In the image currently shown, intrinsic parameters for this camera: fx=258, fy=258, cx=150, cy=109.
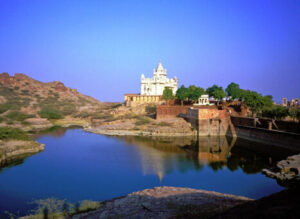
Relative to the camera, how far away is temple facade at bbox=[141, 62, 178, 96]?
3147 inches

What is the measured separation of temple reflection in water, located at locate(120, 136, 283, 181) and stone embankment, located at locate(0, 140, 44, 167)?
1311cm

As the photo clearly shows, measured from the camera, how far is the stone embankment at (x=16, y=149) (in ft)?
89.9

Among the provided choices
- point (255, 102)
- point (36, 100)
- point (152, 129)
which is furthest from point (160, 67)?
point (36, 100)

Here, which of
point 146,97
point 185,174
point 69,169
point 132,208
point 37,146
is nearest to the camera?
point 132,208

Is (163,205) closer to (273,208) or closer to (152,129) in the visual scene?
(273,208)

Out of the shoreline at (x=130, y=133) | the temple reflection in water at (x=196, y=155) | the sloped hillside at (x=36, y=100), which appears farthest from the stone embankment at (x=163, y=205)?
the sloped hillside at (x=36, y=100)

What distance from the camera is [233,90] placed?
2286 inches

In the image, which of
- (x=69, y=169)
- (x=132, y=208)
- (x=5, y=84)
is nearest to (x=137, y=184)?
(x=132, y=208)

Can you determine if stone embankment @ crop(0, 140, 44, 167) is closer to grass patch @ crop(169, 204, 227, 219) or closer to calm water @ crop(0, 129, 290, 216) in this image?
calm water @ crop(0, 129, 290, 216)

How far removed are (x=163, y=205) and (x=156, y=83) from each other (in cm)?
6803

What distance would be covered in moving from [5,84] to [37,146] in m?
71.6

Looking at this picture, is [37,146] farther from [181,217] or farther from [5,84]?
[5,84]

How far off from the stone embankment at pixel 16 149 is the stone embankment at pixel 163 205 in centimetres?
1700

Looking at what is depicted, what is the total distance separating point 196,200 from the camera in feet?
45.6
